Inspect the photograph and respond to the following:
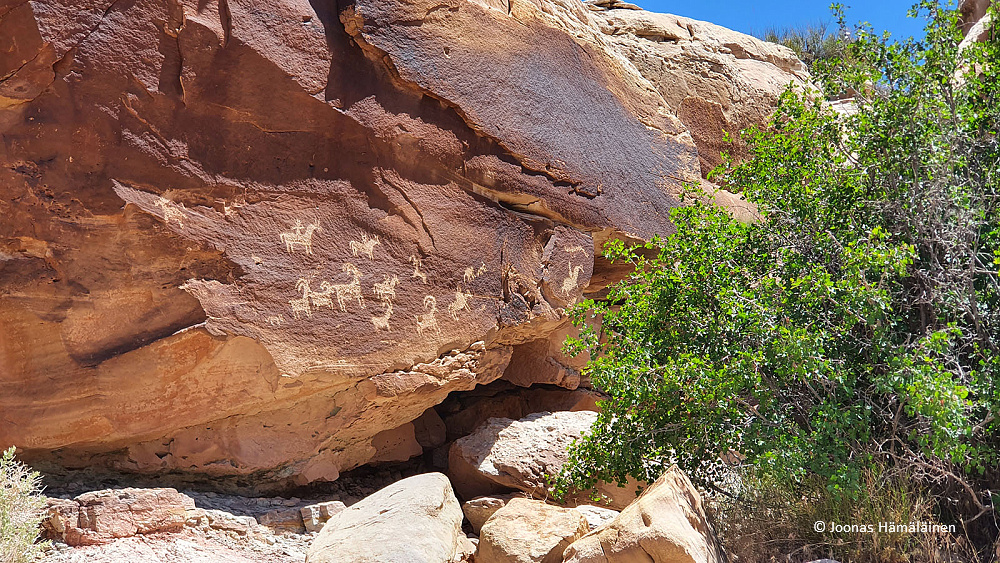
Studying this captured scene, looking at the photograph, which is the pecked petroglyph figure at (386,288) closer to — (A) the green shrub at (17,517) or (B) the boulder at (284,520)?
(B) the boulder at (284,520)

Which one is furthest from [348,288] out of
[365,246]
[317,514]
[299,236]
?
[317,514]

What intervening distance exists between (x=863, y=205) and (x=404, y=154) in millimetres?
2780

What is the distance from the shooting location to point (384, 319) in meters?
4.74

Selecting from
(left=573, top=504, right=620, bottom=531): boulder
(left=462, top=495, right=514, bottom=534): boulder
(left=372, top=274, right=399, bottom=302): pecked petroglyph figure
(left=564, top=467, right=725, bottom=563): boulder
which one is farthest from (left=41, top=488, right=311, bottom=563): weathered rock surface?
(left=564, top=467, right=725, bottom=563): boulder

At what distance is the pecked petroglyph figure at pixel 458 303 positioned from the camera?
503 centimetres

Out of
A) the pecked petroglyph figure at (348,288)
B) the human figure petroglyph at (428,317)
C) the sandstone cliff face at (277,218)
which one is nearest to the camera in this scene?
the sandstone cliff face at (277,218)

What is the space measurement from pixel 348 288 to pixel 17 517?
79.7 inches

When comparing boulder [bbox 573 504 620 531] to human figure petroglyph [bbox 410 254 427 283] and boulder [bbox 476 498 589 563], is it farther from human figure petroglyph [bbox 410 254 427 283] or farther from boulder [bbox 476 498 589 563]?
human figure petroglyph [bbox 410 254 427 283]

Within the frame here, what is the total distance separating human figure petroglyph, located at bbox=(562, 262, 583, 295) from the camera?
18.4 ft

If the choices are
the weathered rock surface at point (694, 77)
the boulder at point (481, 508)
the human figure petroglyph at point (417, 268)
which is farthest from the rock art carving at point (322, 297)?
the weathered rock surface at point (694, 77)

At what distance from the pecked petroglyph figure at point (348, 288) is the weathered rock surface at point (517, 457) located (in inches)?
60.6

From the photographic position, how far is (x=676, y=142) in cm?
662

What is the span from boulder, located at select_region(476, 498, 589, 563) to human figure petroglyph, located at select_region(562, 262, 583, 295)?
1.82 m

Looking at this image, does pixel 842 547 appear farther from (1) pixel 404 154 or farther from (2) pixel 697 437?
(1) pixel 404 154
